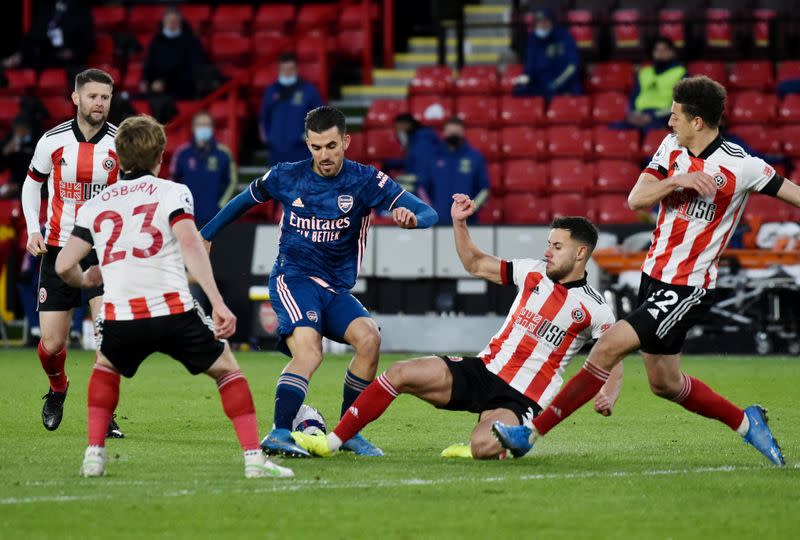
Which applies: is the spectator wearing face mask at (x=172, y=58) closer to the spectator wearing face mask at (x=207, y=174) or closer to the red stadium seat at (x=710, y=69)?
the spectator wearing face mask at (x=207, y=174)

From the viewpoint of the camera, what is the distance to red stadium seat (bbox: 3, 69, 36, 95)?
21670 mm

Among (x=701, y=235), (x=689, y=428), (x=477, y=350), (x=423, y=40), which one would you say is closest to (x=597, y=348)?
(x=701, y=235)

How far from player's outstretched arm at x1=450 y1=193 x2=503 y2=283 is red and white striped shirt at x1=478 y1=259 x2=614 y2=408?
5.7 inches

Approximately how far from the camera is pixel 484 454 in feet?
25.8

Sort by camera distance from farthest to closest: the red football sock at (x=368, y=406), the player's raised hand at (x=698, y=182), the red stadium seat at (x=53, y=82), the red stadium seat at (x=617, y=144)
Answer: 1. the red stadium seat at (x=53, y=82)
2. the red stadium seat at (x=617, y=144)
3. the red football sock at (x=368, y=406)
4. the player's raised hand at (x=698, y=182)

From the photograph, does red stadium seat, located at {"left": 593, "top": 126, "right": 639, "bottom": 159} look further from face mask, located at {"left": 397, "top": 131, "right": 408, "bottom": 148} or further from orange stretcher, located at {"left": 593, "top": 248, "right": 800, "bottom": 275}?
face mask, located at {"left": 397, "top": 131, "right": 408, "bottom": 148}

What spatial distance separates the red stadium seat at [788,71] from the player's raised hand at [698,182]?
1302 cm

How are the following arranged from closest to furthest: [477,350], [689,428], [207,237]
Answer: [207,237], [689,428], [477,350]

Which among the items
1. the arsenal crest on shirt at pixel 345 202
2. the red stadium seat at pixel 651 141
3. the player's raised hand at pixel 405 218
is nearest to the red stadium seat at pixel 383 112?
the red stadium seat at pixel 651 141

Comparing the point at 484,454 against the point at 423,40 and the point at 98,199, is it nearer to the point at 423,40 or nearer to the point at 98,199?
the point at 98,199

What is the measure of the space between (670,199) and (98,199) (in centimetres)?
291

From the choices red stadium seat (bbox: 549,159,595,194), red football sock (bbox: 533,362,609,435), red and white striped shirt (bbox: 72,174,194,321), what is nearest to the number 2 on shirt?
red and white striped shirt (bbox: 72,174,194,321)

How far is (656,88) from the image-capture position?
18.8m

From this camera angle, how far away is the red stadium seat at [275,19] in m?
22.6
